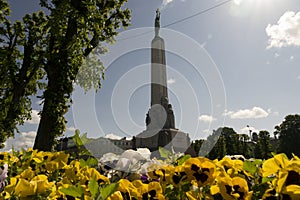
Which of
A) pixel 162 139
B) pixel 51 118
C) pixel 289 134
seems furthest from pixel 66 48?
pixel 289 134

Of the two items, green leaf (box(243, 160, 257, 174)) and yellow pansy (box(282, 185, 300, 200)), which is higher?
green leaf (box(243, 160, 257, 174))

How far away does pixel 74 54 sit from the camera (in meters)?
9.01

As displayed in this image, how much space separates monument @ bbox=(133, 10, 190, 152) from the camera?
21577mm

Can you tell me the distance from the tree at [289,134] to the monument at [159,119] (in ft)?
80.7

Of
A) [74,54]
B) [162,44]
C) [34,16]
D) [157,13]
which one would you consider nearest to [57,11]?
[74,54]

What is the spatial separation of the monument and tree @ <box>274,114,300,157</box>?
24.6 meters

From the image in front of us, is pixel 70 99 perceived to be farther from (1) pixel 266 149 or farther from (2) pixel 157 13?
(1) pixel 266 149

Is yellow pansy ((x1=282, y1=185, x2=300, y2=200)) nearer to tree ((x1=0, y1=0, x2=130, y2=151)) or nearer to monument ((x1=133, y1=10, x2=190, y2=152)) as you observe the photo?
tree ((x1=0, y1=0, x2=130, y2=151))

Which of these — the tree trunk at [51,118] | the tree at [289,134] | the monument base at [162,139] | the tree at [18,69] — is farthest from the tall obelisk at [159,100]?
the tree at [289,134]

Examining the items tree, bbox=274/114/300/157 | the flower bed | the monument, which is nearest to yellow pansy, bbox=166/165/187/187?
the flower bed

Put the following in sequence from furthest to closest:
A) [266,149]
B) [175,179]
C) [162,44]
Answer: [266,149] → [162,44] → [175,179]

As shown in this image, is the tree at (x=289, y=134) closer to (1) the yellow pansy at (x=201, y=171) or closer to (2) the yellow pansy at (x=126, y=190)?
(1) the yellow pansy at (x=201, y=171)

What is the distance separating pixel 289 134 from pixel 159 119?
27957 millimetres

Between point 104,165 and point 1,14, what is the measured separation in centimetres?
1589
